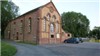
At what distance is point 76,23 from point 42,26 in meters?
56.5

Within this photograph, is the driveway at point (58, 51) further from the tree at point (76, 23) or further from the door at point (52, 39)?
the tree at point (76, 23)

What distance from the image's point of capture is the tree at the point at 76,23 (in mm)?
102581

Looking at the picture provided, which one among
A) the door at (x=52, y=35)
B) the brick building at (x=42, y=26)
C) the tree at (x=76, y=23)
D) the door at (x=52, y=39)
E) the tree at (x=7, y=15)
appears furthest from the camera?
the tree at (x=76, y=23)

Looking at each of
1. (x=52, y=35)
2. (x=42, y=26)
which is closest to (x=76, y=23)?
(x=52, y=35)

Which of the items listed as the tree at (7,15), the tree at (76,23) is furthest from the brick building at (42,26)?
the tree at (76,23)

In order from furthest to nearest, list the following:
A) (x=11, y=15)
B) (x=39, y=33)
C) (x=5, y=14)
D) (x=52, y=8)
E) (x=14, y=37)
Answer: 1. (x=11, y=15)
2. (x=5, y=14)
3. (x=14, y=37)
4. (x=52, y=8)
5. (x=39, y=33)

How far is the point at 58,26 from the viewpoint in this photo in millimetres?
55938

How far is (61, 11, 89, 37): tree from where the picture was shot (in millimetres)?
102581

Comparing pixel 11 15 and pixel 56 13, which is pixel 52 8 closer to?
pixel 56 13

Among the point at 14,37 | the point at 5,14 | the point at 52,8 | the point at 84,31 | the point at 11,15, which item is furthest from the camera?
the point at 84,31

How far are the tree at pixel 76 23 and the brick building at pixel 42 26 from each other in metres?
44.2

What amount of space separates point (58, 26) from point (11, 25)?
67.4 ft

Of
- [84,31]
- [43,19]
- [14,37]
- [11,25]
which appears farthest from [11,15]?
[84,31]

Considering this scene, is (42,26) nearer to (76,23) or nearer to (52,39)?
(52,39)
